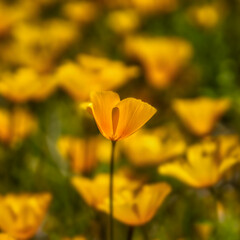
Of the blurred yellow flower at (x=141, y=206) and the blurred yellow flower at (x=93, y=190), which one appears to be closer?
the blurred yellow flower at (x=141, y=206)

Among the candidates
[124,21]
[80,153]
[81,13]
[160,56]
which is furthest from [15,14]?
[80,153]

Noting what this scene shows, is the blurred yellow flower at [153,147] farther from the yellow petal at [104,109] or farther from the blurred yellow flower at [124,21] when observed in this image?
the blurred yellow flower at [124,21]

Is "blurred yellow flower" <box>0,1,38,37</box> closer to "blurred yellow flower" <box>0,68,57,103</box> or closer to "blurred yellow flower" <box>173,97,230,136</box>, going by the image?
"blurred yellow flower" <box>0,68,57,103</box>

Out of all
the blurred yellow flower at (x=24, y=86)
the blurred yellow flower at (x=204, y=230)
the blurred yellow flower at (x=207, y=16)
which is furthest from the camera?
the blurred yellow flower at (x=207, y=16)

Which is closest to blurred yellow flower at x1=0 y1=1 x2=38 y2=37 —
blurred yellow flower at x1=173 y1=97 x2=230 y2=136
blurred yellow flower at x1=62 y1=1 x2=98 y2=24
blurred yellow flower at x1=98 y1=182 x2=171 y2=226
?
blurred yellow flower at x1=62 y1=1 x2=98 y2=24

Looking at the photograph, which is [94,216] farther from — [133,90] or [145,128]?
[133,90]

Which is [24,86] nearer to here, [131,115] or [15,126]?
[15,126]

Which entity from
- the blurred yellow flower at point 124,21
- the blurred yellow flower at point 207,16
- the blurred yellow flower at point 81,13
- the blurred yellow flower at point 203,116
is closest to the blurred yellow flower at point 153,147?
the blurred yellow flower at point 203,116
